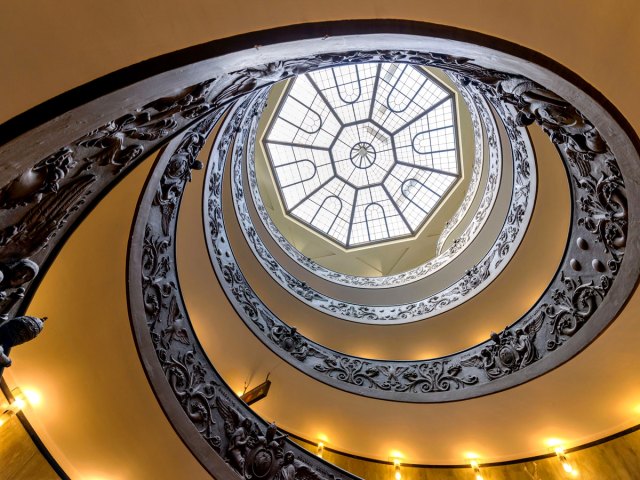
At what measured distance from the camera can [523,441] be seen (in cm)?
635

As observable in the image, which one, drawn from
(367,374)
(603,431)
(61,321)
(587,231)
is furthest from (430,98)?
(61,321)

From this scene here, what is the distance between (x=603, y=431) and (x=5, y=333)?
8241 mm

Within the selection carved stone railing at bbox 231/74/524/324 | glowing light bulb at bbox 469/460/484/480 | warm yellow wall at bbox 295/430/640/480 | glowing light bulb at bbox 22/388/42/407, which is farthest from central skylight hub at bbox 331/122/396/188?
glowing light bulb at bbox 22/388/42/407

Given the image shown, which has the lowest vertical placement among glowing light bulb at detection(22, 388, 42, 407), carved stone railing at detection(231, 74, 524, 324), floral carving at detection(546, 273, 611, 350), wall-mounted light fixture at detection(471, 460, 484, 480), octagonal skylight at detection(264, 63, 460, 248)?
glowing light bulb at detection(22, 388, 42, 407)

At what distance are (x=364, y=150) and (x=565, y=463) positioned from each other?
34.1 feet

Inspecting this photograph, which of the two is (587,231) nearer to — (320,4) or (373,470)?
(320,4)

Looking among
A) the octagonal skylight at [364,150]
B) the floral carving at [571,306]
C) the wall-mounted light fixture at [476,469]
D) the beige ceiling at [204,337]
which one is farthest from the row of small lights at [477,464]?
the octagonal skylight at [364,150]

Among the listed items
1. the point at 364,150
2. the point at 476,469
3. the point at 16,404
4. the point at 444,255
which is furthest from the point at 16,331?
the point at 364,150

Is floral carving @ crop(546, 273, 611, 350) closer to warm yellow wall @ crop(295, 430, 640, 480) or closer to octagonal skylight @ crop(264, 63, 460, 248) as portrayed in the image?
warm yellow wall @ crop(295, 430, 640, 480)

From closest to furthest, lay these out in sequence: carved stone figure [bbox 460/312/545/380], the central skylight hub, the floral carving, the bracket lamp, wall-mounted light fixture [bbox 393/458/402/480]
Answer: the bracket lamp, the floral carving, carved stone figure [bbox 460/312/545/380], wall-mounted light fixture [bbox 393/458/402/480], the central skylight hub

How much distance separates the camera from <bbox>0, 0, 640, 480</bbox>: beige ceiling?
1763mm

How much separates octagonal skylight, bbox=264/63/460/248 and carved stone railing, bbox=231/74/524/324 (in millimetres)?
2720

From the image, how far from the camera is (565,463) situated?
19.0ft

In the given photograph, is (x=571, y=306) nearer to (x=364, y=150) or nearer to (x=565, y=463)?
(x=565, y=463)
